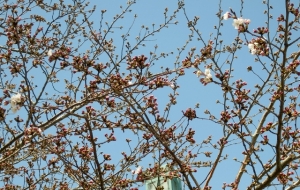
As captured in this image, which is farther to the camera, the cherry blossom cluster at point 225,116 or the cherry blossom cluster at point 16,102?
the cherry blossom cluster at point 225,116

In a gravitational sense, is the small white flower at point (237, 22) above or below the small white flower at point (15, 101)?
above

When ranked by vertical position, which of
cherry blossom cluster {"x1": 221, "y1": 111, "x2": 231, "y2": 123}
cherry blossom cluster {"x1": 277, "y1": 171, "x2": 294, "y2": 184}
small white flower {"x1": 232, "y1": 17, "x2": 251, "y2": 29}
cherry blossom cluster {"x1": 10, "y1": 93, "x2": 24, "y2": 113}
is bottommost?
cherry blossom cluster {"x1": 277, "y1": 171, "x2": 294, "y2": 184}

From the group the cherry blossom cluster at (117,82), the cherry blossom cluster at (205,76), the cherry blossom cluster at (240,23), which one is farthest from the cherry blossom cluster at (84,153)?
the cherry blossom cluster at (240,23)

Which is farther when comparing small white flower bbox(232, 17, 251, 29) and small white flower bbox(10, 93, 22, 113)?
small white flower bbox(10, 93, 22, 113)

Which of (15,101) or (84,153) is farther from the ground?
(15,101)

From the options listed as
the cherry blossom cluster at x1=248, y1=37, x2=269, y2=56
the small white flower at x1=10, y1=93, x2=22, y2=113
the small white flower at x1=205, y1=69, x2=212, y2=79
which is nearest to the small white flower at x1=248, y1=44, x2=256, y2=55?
the cherry blossom cluster at x1=248, y1=37, x2=269, y2=56

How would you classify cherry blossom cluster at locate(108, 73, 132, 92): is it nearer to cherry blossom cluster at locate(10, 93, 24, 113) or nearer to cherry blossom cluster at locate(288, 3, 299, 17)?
cherry blossom cluster at locate(10, 93, 24, 113)

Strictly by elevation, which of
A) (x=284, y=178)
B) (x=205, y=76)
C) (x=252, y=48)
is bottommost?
(x=284, y=178)

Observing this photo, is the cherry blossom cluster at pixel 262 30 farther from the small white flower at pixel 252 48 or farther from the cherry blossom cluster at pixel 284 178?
the cherry blossom cluster at pixel 284 178

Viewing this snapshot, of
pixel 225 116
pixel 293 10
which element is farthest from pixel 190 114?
pixel 293 10

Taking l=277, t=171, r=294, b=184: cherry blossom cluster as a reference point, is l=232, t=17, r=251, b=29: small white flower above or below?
above

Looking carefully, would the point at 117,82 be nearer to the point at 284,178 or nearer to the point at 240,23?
the point at 240,23

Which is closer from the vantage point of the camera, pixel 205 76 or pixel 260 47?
pixel 260 47

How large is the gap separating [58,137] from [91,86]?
0.58 metres
